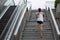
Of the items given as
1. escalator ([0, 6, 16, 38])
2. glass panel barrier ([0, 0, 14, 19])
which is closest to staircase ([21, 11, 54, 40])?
escalator ([0, 6, 16, 38])

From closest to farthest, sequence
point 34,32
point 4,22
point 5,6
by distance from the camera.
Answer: point 4,22 < point 34,32 < point 5,6

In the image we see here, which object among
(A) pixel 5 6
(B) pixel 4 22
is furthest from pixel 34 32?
(A) pixel 5 6

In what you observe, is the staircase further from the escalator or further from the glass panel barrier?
the glass panel barrier

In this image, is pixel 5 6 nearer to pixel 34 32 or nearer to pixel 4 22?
pixel 4 22

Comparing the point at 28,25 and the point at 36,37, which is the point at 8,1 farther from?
the point at 36,37

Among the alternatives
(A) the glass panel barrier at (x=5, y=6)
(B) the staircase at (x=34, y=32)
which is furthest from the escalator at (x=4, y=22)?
(B) the staircase at (x=34, y=32)

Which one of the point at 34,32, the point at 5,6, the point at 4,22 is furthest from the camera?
the point at 5,6

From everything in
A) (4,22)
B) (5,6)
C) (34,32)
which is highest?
(5,6)

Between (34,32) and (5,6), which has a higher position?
(5,6)

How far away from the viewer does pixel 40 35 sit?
13070 millimetres

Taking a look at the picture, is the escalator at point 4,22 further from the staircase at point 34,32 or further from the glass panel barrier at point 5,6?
the staircase at point 34,32

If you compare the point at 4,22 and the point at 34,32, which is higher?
the point at 4,22

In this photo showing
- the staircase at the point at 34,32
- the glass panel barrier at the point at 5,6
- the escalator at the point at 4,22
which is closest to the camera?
the escalator at the point at 4,22

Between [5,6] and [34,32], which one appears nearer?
[34,32]
